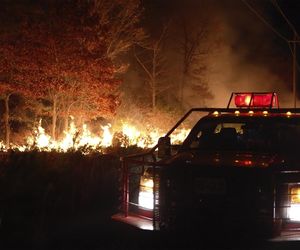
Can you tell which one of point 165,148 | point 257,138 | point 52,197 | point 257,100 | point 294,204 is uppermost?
point 257,100

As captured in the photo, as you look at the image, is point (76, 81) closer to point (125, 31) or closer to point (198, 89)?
point (125, 31)

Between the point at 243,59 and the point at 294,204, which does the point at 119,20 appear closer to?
the point at 294,204

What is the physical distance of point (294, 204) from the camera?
19.5 feet

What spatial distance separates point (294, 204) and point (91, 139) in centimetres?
1147

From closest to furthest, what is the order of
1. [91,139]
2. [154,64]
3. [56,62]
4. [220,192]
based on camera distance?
[220,192] → [56,62] → [91,139] → [154,64]

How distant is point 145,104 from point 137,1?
5.97 m

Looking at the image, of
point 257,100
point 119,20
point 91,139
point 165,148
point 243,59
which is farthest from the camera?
point 243,59

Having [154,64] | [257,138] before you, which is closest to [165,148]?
[257,138]

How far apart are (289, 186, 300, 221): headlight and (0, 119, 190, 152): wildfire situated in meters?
7.12

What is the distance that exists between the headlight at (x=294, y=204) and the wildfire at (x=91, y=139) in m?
7.12

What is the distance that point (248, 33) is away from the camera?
35375 mm

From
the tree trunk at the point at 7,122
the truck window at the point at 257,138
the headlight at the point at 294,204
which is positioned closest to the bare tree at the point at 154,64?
the tree trunk at the point at 7,122

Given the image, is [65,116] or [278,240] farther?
[65,116]

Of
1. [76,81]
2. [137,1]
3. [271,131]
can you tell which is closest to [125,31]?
[137,1]
